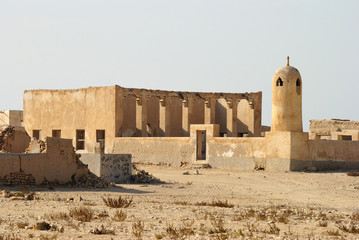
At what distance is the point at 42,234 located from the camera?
9.06 m

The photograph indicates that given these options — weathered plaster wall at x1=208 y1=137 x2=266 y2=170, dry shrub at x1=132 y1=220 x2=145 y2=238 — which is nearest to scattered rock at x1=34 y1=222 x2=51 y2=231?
dry shrub at x1=132 y1=220 x2=145 y2=238

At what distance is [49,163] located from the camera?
1700cm

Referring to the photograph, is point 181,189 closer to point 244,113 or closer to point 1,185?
point 1,185

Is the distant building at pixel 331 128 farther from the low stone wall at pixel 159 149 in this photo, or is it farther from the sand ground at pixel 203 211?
the sand ground at pixel 203 211

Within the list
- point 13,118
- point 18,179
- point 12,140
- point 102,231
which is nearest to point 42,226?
point 102,231

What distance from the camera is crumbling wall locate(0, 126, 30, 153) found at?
68.0 ft

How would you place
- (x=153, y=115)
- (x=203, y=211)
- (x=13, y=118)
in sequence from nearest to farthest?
1. (x=203, y=211)
2. (x=153, y=115)
3. (x=13, y=118)

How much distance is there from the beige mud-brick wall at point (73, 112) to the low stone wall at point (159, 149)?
1.64 metres

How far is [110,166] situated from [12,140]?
3.75m

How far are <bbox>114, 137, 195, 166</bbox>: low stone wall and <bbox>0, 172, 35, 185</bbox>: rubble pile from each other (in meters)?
13.0

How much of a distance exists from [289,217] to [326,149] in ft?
49.3

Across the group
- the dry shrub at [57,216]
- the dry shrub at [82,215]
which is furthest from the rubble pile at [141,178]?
the dry shrub at [57,216]

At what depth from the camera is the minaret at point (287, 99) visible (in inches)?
1002

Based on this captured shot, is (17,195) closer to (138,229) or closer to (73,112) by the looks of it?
(138,229)
